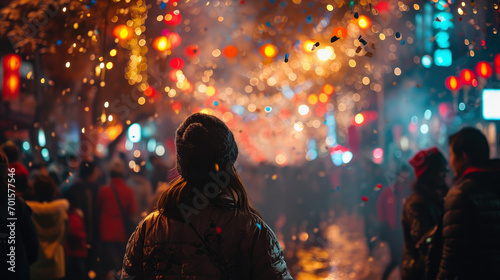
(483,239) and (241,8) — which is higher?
(241,8)

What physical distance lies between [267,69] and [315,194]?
6531 millimetres

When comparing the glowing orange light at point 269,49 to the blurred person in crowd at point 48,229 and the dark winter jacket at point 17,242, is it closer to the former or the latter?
the blurred person in crowd at point 48,229

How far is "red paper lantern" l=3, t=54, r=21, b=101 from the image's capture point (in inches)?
480

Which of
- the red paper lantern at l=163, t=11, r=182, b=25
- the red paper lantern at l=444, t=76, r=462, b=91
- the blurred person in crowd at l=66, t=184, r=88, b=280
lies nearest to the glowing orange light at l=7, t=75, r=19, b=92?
the red paper lantern at l=163, t=11, r=182, b=25

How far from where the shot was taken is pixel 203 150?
2404 millimetres

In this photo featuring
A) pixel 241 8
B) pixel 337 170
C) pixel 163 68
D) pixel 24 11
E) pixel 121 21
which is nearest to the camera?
pixel 121 21

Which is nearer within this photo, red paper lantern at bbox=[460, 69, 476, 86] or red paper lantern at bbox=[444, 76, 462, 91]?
red paper lantern at bbox=[460, 69, 476, 86]

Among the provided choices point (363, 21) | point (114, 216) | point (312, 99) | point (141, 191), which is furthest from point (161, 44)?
point (312, 99)

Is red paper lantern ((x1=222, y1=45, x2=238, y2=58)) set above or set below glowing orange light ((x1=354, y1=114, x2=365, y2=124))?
above

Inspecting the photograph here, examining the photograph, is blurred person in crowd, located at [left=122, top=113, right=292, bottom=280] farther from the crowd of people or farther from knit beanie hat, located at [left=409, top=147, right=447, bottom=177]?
knit beanie hat, located at [left=409, top=147, right=447, bottom=177]

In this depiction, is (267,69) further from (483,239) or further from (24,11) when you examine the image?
(483,239)

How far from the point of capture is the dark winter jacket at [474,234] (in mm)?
3414

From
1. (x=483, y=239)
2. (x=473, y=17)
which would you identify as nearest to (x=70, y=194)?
(x=483, y=239)

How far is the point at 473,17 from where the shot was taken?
6.17 metres
